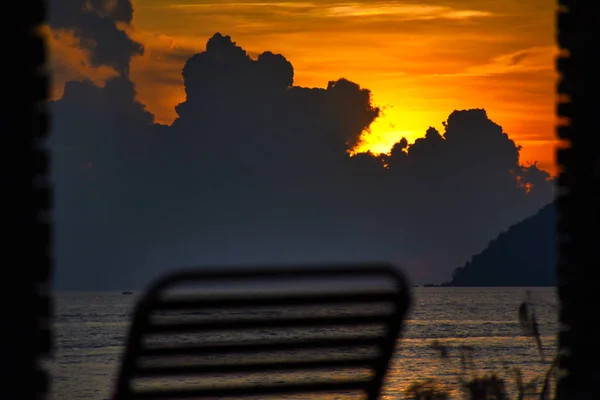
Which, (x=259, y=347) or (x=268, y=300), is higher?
(x=268, y=300)

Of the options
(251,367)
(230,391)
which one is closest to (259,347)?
(251,367)

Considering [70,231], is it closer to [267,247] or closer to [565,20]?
[267,247]

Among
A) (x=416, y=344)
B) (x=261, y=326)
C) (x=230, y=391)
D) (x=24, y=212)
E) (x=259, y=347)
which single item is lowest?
(x=416, y=344)

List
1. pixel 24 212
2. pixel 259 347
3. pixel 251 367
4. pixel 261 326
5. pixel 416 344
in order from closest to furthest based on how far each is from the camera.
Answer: pixel 24 212 < pixel 261 326 < pixel 259 347 < pixel 251 367 < pixel 416 344

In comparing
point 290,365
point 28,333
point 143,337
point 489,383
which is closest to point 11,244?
point 28,333

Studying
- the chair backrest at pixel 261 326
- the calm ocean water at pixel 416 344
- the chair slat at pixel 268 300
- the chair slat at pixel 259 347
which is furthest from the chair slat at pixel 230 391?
the calm ocean water at pixel 416 344

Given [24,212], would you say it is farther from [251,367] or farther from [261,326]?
[251,367]

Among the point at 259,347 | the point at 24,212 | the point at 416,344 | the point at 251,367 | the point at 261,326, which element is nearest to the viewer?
the point at 24,212

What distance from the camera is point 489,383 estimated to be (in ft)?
20.1

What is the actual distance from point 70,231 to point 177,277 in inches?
6397

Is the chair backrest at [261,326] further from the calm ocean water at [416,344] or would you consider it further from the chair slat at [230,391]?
the calm ocean water at [416,344]

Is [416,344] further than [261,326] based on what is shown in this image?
Yes

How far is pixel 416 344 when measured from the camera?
82188mm

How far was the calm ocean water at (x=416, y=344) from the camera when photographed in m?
60.3
